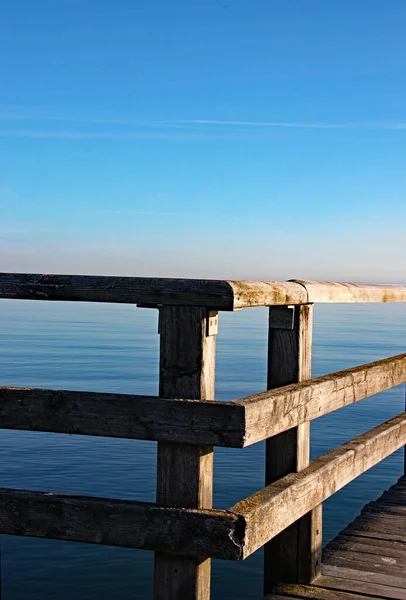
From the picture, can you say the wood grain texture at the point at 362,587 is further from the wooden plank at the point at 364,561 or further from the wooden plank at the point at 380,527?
the wooden plank at the point at 380,527

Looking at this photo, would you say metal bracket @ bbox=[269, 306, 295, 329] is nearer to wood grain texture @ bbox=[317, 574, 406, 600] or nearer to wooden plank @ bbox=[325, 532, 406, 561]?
wood grain texture @ bbox=[317, 574, 406, 600]

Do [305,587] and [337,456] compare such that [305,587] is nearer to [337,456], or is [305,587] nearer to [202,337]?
[337,456]

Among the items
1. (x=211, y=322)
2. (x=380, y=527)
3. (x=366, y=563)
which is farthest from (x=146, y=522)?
(x=380, y=527)

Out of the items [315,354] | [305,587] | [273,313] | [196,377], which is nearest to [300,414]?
[273,313]

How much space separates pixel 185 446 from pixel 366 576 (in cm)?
195

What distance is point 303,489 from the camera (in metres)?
4.07

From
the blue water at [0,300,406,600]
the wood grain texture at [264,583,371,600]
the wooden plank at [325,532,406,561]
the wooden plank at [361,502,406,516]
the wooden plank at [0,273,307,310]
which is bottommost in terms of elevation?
the blue water at [0,300,406,600]

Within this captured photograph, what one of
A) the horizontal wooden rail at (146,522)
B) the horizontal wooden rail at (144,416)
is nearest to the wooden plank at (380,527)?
the horizontal wooden rail at (146,522)

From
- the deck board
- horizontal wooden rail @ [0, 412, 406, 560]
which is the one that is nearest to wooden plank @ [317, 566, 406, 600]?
the deck board

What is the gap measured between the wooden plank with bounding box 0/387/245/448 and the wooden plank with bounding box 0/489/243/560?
31 centimetres

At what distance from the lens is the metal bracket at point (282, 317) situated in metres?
4.17

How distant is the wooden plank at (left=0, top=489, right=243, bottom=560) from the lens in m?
3.29

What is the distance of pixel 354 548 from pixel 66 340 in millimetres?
28477

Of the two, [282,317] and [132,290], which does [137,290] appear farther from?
[282,317]
